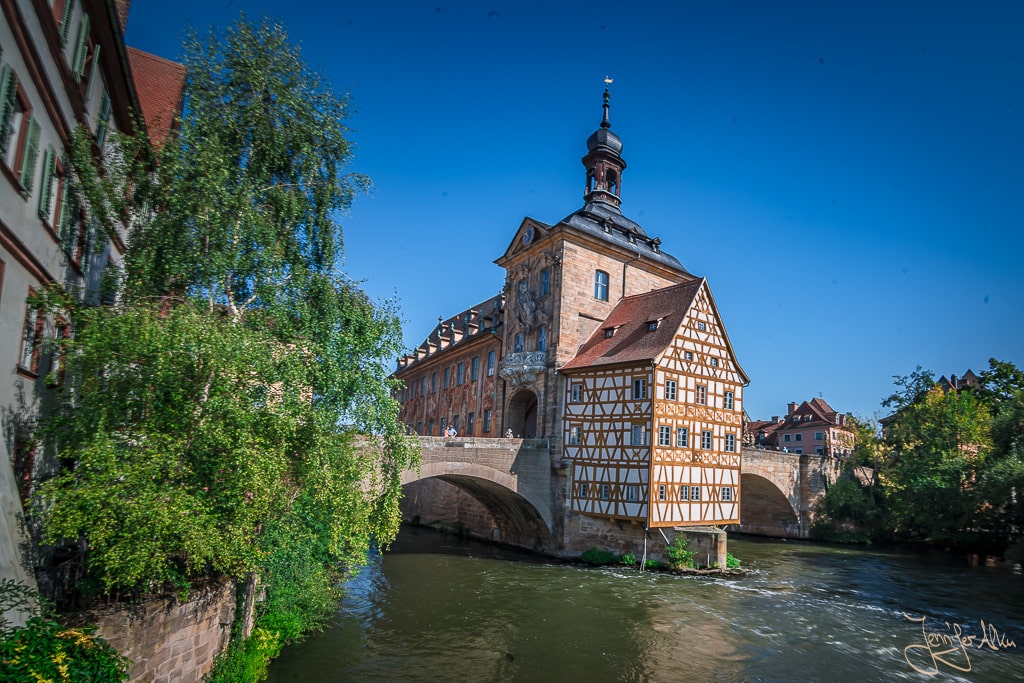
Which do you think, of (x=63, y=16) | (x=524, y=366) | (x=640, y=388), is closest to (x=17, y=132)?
(x=63, y=16)

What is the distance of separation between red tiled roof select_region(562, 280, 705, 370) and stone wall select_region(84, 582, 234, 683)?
16.2 meters

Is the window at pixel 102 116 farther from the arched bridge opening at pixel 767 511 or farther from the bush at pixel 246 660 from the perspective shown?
the arched bridge opening at pixel 767 511

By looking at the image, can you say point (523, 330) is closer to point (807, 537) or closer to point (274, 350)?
point (274, 350)

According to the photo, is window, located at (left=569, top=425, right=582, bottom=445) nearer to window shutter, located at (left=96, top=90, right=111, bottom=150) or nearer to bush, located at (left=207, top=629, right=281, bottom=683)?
bush, located at (left=207, top=629, right=281, bottom=683)

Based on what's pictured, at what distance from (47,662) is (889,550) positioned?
119 ft

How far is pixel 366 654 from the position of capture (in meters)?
12.4

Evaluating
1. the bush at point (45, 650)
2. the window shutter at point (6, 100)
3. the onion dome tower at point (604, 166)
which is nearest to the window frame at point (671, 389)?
the onion dome tower at point (604, 166)

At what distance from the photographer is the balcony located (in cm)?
2628

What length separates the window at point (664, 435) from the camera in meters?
22.5

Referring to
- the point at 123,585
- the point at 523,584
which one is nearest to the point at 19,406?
the point at 123,585

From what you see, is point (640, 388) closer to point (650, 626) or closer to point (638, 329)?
point (638, 329)

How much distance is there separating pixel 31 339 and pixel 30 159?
2526 millimetres

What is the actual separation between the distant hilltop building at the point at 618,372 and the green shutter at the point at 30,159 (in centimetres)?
1611

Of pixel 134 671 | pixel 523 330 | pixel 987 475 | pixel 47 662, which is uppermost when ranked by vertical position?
pixel 523 330
